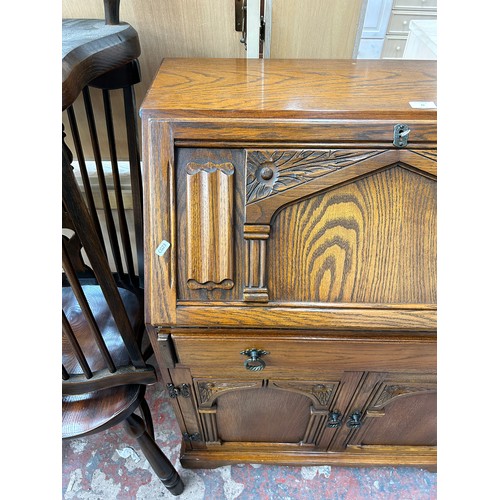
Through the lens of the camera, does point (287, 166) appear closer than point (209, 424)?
Yes

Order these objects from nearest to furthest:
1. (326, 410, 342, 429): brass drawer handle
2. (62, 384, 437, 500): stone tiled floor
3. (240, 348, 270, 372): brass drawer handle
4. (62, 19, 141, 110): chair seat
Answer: (62, 19, 141, 110): chair seat → (240, 348, 270, 372): brass drawer handle → (326, 410, 342, 429): brass drawer handle → (62, 384, 437, 500): stone tiled floor

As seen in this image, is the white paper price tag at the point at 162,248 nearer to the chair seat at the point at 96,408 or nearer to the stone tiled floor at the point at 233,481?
the chair seat at the point at 96,408

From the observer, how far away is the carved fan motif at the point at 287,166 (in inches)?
23.6

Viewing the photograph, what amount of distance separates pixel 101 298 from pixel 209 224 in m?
0.51

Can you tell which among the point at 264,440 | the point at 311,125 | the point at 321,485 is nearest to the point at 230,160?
the point at 311,125

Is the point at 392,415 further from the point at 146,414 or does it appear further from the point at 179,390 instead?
the point at 146,414

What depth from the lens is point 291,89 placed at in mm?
658

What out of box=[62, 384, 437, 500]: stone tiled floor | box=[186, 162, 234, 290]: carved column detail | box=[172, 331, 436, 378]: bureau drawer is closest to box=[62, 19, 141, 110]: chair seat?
box=[186, 162, 234, 290]: carved column detail

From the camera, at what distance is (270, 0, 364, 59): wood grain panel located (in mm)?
833

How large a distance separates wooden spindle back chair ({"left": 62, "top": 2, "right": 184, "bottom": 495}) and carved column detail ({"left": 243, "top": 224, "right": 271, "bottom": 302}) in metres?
0.23

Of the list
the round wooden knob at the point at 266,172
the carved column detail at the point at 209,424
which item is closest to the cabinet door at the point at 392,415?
the carved column detail at the point at 209,424

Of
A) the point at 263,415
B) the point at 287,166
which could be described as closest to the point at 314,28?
the point at 287,166

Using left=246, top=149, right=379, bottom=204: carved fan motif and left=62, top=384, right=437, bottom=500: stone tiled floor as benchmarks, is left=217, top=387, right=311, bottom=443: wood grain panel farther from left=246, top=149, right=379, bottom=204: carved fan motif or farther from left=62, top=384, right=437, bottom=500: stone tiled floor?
left=246, top=149, right=379, bottom=204: carved fan motif
